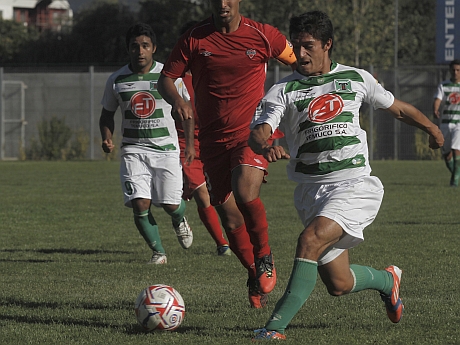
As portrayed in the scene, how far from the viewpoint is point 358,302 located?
658 centimetres

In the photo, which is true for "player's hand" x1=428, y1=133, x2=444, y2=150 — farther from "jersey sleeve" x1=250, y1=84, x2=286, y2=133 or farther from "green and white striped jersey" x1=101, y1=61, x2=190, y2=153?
"green and white striped jersey" x1=101, y1=61, x2=190, y2=153

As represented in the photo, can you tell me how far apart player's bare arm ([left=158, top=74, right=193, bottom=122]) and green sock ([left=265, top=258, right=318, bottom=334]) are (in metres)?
1.52

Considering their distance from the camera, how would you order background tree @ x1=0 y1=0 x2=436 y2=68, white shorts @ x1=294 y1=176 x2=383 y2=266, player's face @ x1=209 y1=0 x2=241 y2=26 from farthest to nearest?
background tree @ x1=0 y1=0 x2=436 y2=68
player's face @ x1=209 y1=0 x2=241 y2=26
white shorts @ x1=294 y1=176 x2=383 y2=266

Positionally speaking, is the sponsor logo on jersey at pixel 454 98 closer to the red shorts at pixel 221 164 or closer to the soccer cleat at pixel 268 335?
the red shorts at pixel 221 164

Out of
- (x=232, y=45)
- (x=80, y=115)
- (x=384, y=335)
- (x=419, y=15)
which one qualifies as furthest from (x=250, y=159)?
(x=419, y=15)

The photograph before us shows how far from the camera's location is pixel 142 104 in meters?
8.95

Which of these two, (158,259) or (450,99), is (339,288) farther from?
(450,99)

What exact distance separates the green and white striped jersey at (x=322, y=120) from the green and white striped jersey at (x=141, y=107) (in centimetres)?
348

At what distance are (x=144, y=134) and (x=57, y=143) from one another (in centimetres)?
2282

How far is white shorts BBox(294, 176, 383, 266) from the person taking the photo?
523 centimetres

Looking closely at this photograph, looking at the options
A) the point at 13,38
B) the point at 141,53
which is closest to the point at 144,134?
the point at 141,53

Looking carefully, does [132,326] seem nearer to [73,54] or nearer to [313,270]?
[313,270]

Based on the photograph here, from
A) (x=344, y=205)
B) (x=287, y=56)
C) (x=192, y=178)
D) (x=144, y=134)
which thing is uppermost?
(x=287, y=56)

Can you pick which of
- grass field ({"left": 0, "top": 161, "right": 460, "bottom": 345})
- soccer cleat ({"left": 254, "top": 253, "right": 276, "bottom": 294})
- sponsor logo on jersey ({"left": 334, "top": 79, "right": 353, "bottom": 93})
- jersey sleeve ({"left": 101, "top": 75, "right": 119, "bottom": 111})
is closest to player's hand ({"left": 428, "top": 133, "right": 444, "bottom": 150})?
sponsor logo on jersey ({"left": 334, "top": 79, "right": 353, "bottom": 93})
